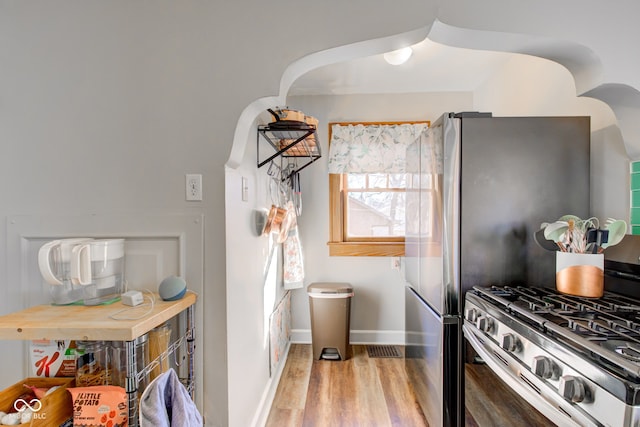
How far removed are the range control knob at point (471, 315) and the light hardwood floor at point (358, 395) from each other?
183mm

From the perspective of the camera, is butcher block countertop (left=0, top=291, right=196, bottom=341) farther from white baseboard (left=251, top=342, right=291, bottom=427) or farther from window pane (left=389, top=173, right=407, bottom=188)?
window pane (left=389, top=173, right=407, bottom=188)

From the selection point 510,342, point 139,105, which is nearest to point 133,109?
point 139,105

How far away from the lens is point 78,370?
1.16 metres

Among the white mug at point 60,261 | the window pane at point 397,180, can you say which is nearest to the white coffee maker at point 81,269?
the white mug at point 60,261

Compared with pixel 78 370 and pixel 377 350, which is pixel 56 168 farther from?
pixel 377 350

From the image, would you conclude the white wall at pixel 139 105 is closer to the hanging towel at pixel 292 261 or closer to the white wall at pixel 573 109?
the white wall at pixel 573 109

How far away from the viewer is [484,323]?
1283mm

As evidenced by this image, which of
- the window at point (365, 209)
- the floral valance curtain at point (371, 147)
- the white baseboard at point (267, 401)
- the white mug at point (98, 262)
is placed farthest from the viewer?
the window at point (365, 209)

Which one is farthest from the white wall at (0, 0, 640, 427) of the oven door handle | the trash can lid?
the trash can lid

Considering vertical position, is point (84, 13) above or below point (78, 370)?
above

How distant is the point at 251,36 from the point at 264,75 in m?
0.16

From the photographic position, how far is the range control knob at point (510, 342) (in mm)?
1040

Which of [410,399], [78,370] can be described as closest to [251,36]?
[78,370]

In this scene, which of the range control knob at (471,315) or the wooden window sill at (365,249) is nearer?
the range control knob at (471,315)
